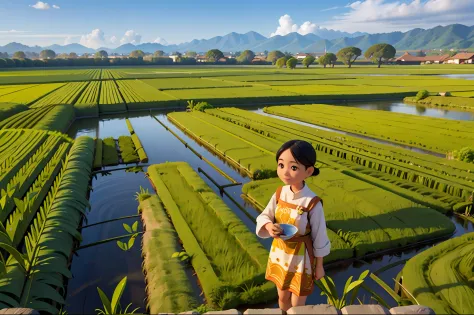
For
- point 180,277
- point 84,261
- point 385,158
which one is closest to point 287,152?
point 180,277

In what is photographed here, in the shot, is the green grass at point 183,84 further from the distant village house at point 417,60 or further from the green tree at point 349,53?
the distant village house at point 417,60

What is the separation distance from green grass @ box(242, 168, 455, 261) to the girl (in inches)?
213

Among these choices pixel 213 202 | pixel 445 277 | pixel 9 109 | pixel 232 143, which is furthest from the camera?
pixel 9 109

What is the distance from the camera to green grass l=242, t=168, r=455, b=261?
379 inches

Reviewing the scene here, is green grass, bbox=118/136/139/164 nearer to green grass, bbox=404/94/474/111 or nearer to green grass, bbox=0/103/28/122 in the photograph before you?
green grass, bbox=0/103/28/122

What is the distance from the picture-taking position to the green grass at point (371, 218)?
379 inches

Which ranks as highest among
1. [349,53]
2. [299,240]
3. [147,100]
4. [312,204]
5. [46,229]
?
[349,53]

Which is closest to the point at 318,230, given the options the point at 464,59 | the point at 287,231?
the point at 287,231

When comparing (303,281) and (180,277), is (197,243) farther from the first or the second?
(303,281)

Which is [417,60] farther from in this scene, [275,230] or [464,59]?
[275,230]

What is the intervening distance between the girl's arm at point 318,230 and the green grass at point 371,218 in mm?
5607

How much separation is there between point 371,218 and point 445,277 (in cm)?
342

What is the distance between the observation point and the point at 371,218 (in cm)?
1071

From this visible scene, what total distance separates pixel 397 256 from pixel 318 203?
7591 mm
